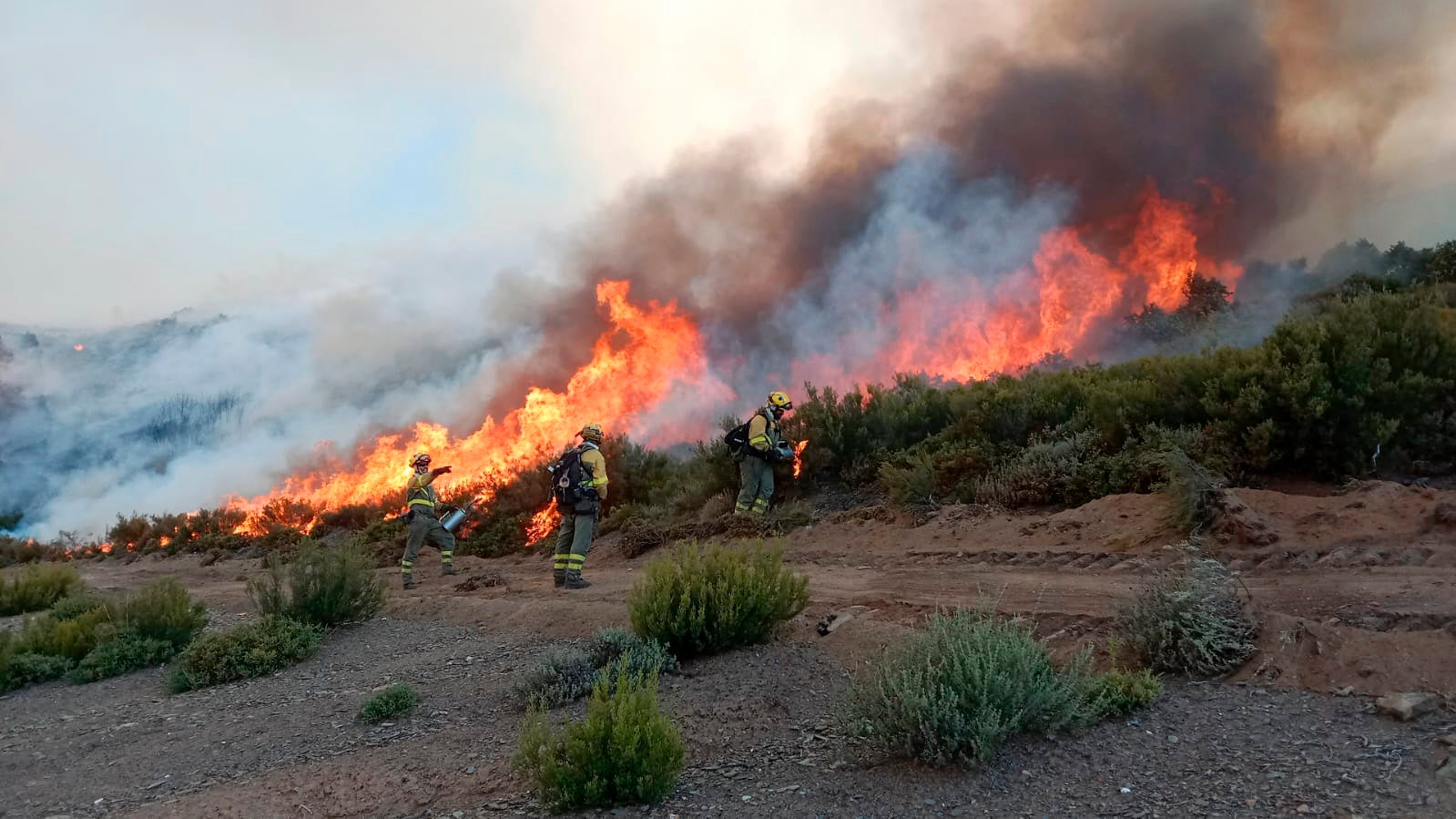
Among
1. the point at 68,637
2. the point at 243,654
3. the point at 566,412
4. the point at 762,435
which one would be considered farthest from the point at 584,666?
the point at 566,412

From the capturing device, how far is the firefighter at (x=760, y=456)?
1474 cm

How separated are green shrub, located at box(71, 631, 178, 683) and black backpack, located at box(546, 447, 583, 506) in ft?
16.9

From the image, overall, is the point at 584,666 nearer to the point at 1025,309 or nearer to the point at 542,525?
the point at 542,525

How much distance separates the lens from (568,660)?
747 centimetres

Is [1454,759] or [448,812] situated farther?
[448,812]

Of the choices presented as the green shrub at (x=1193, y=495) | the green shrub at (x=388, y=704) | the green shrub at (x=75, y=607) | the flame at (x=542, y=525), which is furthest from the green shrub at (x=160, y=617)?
the green shrub at (x=1193, y=495)

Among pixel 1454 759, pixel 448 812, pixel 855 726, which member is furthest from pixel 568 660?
pixel 1454 759

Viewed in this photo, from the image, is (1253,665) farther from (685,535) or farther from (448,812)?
(685,535)

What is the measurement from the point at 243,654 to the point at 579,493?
4469 mm

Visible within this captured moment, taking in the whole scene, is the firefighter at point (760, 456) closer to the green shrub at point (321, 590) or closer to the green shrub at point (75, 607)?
the green shrub at point (321, 590)

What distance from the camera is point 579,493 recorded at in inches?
500

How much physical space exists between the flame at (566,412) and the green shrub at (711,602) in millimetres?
16598

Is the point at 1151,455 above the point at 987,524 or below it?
above

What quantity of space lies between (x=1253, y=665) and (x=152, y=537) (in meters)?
33.9
